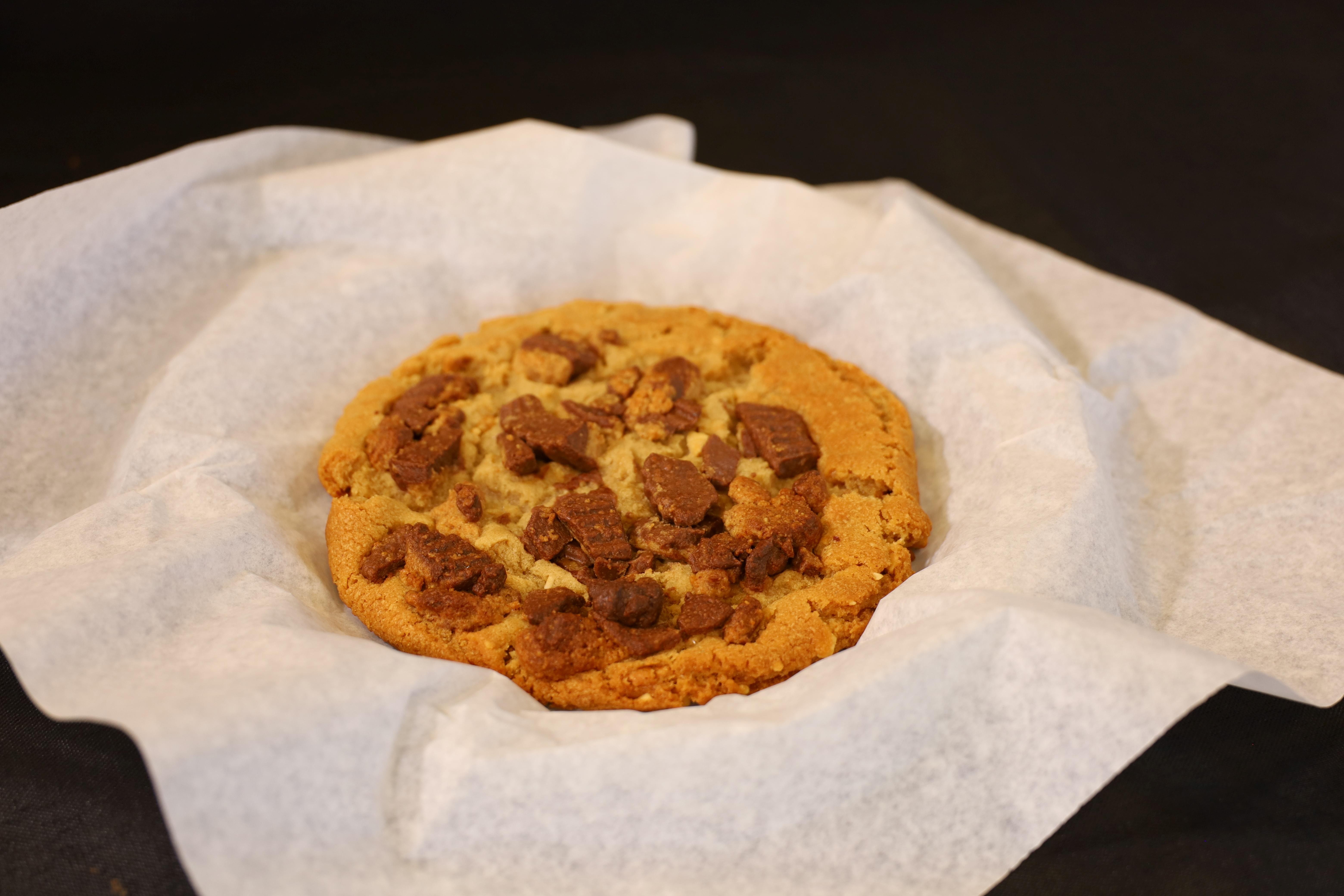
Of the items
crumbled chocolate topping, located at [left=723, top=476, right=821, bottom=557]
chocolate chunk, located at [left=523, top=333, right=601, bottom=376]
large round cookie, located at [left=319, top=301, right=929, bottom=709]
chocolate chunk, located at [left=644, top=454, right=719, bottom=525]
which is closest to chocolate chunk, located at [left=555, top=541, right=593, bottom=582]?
large round cookie, located at [left=319, top=301, right=929, bottom=709]

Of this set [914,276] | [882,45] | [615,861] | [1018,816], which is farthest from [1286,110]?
[615,861]

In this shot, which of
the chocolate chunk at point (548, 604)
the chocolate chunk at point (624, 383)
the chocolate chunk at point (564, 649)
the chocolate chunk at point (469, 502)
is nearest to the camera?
the chocolate chunk at point (564, 649)

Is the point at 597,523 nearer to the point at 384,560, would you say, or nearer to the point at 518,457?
the point at 518,457

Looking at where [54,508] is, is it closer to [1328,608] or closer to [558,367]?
[558,367]

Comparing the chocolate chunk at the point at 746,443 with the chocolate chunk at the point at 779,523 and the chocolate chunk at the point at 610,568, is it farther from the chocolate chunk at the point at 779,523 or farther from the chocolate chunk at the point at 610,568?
the chocolate chunk at the point at 610,568

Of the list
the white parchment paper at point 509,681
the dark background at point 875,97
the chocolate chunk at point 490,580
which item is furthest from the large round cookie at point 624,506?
the dark background at point 875,97

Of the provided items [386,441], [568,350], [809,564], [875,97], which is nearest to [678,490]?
[809,564]

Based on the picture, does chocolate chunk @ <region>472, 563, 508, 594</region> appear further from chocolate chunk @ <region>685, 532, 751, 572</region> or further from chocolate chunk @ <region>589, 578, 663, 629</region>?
chocolate chunk @ <region>685, 532, 751, 572</region>
